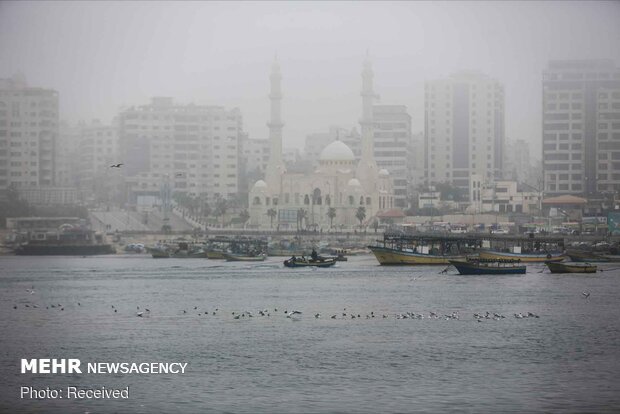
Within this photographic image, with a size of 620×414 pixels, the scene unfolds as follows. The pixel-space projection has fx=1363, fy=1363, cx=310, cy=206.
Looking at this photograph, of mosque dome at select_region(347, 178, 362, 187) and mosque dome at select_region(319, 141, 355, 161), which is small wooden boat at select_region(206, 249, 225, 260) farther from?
mosque dome at select_region(319, 141, 355, 161)

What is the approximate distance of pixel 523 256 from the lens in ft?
333

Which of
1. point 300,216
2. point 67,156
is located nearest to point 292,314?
point 300,216

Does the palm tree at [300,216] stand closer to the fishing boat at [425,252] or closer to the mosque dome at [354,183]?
the mosque dome at [354,183]

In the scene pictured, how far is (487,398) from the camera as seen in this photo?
1575 inches

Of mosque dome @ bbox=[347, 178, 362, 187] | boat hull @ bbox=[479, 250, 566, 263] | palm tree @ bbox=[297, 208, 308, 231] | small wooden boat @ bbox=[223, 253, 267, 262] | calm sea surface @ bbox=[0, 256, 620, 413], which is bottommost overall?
calm sea surface @ bbox=[0, 256, 620, 413]

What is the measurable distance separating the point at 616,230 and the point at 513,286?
181 ft

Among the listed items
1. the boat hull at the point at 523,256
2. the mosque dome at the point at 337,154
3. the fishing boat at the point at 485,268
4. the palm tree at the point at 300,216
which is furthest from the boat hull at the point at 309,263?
the mosque dome at the point at 337,154

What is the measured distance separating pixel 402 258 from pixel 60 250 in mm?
42424

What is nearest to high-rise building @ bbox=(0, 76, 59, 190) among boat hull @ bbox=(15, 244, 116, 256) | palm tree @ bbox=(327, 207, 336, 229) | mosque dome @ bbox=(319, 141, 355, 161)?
boat hull @ bbox=(15, 244, 116, 256)

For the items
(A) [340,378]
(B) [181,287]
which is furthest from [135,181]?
(A) [340,378]

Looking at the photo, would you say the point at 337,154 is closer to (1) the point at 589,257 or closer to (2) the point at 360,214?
(2) the point at 360,214

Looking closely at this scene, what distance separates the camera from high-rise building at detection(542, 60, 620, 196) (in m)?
156

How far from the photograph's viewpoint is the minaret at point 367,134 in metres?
170

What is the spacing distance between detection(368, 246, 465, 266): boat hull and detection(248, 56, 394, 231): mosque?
5313cm
